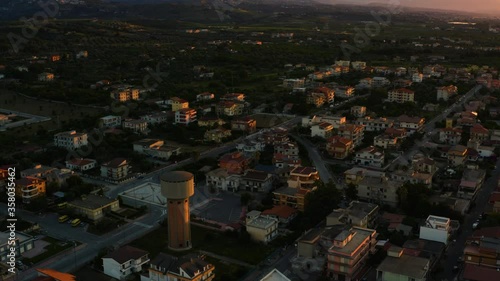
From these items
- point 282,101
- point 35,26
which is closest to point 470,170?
point 282,101

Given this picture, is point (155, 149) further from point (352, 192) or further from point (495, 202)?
point (495, 202)

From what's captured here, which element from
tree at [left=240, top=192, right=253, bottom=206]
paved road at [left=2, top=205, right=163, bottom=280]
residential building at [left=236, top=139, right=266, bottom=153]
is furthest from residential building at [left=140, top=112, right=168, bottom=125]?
tree at [left=240, top=192, right=253, bottom=206]

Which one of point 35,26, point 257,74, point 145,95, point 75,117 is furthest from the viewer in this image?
point 35,26

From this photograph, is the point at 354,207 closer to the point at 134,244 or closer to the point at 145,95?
the point at 134,244

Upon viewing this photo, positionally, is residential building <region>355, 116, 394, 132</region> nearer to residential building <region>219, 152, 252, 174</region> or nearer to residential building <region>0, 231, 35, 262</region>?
residential building <region>219, 152, 252, 174</region>

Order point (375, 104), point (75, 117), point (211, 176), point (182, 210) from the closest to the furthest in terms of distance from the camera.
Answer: point (182, 210), point (211, 176), point (75, 117), point (375, 104)

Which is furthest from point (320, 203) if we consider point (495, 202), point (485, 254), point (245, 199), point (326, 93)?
point (326, 93)
